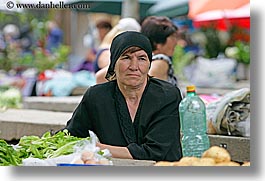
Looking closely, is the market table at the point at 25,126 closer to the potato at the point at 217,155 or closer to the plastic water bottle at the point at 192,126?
the plastic water bottle at the point at 192,126

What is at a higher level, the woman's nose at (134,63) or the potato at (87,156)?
the woman's nose at (134,63)

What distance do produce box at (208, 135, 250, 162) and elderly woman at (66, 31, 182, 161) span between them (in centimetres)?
82

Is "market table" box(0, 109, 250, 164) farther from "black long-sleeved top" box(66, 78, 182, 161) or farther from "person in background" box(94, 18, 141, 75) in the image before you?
"black long-sleeved top" box(66, 78, 182, 161)

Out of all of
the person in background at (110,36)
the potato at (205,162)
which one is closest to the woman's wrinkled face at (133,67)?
the potato at (205,162)

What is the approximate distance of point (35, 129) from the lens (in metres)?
5.62

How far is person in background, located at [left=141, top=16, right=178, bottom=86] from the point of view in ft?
17.2

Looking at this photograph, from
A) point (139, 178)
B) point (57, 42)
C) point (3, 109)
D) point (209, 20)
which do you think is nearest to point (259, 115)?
point (139, 178)

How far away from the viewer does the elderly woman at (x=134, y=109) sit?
3848mm

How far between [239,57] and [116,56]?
781cm

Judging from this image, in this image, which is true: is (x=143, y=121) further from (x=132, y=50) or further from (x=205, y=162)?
(x=205, y=162)

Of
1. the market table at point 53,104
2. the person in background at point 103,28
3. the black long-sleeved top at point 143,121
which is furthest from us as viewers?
the person in background at point 103,28

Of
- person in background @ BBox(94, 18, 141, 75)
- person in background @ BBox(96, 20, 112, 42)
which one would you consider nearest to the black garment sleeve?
person in background @ BBox(94, 18, 141, 75)

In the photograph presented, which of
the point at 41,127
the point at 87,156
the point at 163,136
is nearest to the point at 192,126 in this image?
the point at 163,136

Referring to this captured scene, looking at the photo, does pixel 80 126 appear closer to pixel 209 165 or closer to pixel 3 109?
pixel 209 165
